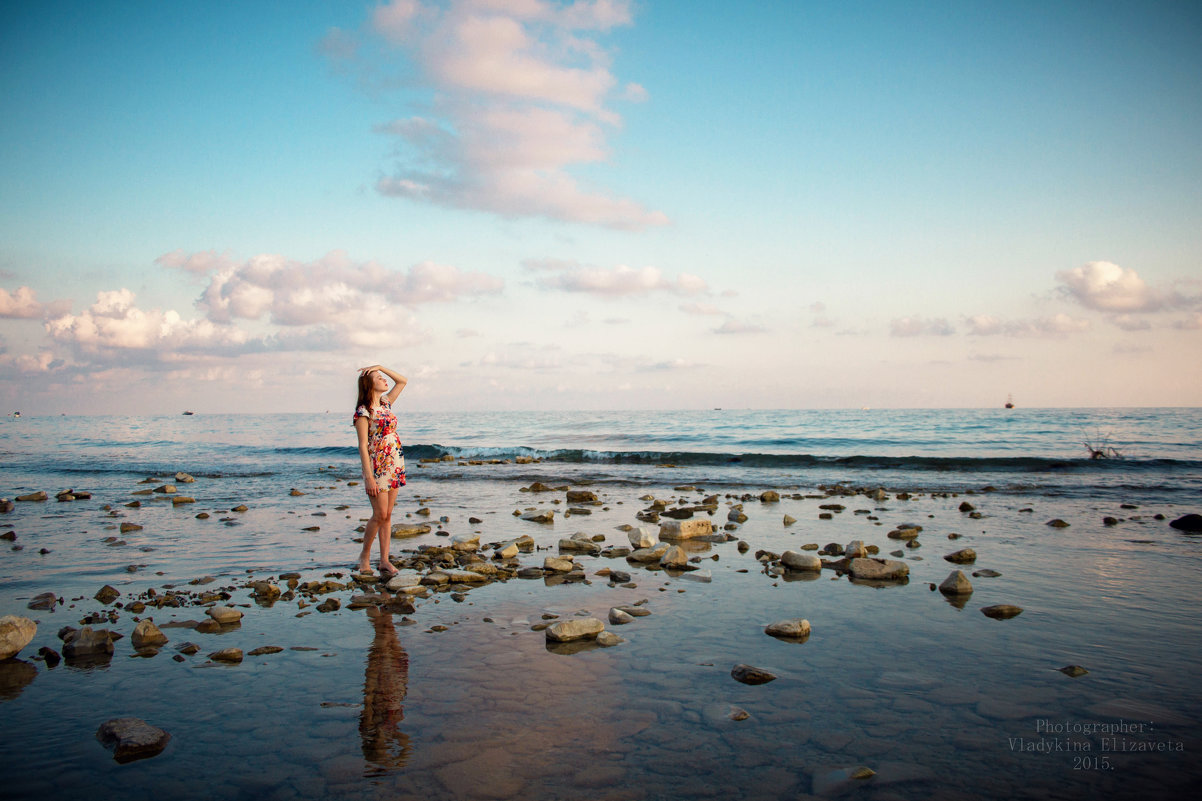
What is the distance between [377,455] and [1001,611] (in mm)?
7578

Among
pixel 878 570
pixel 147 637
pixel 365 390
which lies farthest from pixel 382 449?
pixel 878 570

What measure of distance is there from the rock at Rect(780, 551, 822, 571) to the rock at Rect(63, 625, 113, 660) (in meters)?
7.37

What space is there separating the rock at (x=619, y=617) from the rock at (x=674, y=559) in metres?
2.24

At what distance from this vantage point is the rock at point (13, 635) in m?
5.34

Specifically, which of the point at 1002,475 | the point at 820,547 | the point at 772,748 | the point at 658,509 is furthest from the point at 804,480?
the point at 772,748

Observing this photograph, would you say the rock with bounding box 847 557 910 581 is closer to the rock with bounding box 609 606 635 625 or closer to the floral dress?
the rock with bounding box 609 606 635 625

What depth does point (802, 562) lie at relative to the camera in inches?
330

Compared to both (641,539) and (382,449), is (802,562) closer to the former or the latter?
(641,539)

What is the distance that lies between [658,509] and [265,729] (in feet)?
34.5

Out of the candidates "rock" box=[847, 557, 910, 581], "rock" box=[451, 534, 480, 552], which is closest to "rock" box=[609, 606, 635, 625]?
"rock" box=[847, 557, 910, 581]

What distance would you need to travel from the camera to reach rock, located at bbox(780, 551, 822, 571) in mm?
8359

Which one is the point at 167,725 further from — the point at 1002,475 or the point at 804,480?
the point at 1002,475

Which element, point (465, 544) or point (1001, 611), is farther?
point (465, 544)

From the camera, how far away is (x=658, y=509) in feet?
46.1
